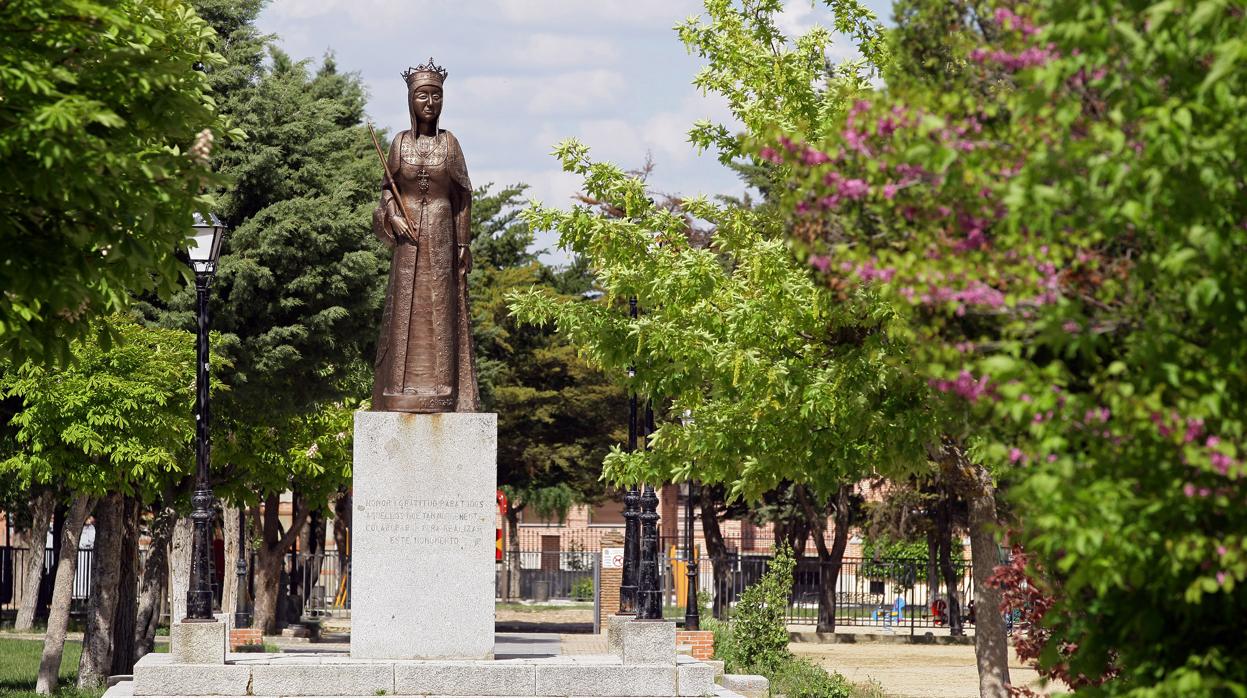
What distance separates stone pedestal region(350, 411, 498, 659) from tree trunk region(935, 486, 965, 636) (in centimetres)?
2324

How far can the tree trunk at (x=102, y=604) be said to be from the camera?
2144 centimetres

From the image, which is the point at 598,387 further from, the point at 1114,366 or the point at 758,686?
the point at 1114,366

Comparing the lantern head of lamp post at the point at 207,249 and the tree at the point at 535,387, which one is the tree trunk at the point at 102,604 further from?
the tree at the point at 535,387

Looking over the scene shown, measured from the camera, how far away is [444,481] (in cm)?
1494

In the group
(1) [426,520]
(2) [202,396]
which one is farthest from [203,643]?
(2) [202,396]

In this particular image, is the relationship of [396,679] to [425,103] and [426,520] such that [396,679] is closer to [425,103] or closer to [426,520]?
[426,520]

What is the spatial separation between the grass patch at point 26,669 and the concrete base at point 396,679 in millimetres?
6443

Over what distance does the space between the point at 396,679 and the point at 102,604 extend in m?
8.83

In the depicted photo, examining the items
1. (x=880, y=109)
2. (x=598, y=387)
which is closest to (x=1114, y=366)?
(x=880, y=109)

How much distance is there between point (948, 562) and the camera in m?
38.4

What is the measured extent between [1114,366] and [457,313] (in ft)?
35.7

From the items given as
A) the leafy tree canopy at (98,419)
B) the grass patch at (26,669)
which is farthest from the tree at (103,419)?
the grass patch at (26,669)

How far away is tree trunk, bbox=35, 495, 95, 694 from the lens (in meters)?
20.5

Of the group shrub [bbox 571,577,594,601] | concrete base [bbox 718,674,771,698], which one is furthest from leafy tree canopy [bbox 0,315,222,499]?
shrub [bbox 571,577,594,601]
